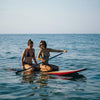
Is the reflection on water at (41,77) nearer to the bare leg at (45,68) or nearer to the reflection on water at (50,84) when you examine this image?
the reflection on water at (50,84)

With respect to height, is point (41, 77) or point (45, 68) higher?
point (45, 68)

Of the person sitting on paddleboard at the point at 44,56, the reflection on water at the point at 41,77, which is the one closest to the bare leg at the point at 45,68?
the person sitting on paddleboard at the point at 44,56

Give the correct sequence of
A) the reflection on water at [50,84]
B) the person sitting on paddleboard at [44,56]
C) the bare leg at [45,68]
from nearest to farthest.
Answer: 1. the reflection on water at [50,84]
2. the person sitting on paddleboard at [44,56]
3. the bare leg at [45,68]

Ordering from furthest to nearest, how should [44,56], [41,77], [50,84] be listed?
[44,56] < [41,77] < [50,84]

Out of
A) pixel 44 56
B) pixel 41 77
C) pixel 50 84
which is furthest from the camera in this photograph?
pixel 44 56

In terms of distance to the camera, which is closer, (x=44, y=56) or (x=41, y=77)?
(x=41, y=77)

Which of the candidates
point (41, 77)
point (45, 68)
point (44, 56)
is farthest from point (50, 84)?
point (44, 56)

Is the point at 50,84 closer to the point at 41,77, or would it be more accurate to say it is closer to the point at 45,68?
the point at 41,77

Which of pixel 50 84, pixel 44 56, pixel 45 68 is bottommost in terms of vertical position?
pixel 50 84

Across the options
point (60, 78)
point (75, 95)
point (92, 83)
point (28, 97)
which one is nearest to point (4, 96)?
point (28, 97)

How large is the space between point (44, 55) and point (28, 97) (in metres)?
3.22

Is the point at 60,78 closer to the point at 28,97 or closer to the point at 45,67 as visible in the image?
the point at 45,67

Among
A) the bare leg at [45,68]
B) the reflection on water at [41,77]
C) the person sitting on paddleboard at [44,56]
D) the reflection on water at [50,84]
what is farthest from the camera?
the bare leg at [45,68]

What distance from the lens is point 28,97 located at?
5738mm
